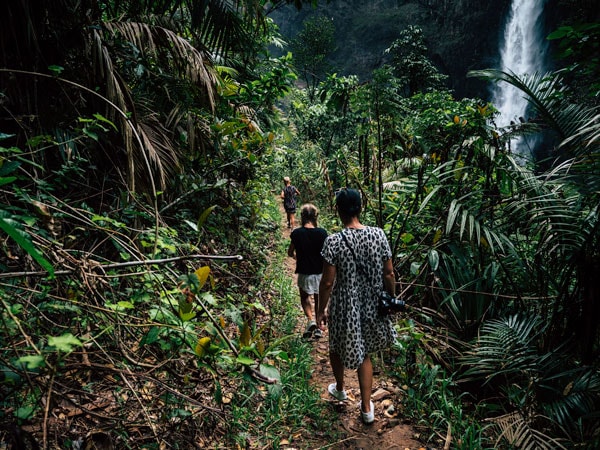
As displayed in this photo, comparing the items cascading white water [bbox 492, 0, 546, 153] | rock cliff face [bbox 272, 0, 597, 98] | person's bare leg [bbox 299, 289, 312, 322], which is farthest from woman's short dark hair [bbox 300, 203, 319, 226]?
cascading white water [bbox 492, 0, 546, 153]

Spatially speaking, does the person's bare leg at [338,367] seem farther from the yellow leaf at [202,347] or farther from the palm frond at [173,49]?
the palm frond at [173,49]

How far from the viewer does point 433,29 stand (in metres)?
31.5

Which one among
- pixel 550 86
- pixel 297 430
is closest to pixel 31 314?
pixel 297 430

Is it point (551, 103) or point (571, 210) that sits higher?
point (551, 103)

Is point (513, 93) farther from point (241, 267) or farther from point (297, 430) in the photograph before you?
point (297, 430)

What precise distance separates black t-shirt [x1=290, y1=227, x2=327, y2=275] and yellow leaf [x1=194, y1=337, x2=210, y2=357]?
2.77 m

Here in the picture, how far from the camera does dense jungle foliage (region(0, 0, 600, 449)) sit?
160cm

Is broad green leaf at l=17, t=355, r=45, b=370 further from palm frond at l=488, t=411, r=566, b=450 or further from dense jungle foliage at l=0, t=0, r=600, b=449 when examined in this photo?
palm frond at l=488, t=411, r=566, b=450

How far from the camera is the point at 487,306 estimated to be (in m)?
3.41

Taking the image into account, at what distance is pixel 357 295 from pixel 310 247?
63.6 inches

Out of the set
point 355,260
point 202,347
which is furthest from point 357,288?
point 202,347

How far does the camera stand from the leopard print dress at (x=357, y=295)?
258cm

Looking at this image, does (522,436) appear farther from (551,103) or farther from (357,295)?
(551,103)

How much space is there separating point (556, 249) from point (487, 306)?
3.10ft
